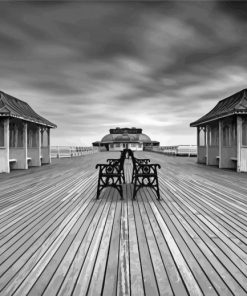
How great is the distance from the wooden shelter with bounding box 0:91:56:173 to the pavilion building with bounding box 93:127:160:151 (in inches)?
1552

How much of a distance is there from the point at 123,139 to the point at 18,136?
45.0m

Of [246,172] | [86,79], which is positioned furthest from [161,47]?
[86,79]

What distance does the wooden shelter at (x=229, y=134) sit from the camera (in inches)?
419

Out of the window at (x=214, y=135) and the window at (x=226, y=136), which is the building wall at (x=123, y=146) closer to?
the window at (x=214, y=135)

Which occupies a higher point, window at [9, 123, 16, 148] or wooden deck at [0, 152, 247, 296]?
window at [9, 123, 16, 148]

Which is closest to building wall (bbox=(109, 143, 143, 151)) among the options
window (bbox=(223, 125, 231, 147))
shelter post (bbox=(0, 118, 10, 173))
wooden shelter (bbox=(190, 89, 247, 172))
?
wooden shelter (bbox=(190, 89, 247, 172))

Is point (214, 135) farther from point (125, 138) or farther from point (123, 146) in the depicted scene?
point (125, 138)

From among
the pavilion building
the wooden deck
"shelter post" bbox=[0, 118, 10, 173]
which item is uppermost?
the pavilion building

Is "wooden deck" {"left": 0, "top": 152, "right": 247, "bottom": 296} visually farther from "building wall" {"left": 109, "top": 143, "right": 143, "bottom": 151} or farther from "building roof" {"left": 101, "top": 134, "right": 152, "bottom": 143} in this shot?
"building roof" {"left": 101, "top": 134, "right": 152, "bottom": 143}

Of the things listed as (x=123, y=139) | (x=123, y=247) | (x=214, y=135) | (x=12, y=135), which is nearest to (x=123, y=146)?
(x=123, y=139)

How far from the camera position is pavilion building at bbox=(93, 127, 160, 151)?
55.9 m

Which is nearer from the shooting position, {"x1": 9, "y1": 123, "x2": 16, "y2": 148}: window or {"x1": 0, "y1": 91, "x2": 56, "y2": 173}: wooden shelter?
{"x1": 0, "y1": 91, "x2": 56, "y2": 173}: wooden shelter

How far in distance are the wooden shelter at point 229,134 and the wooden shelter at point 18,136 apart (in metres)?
11.1

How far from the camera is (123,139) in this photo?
58312mm
